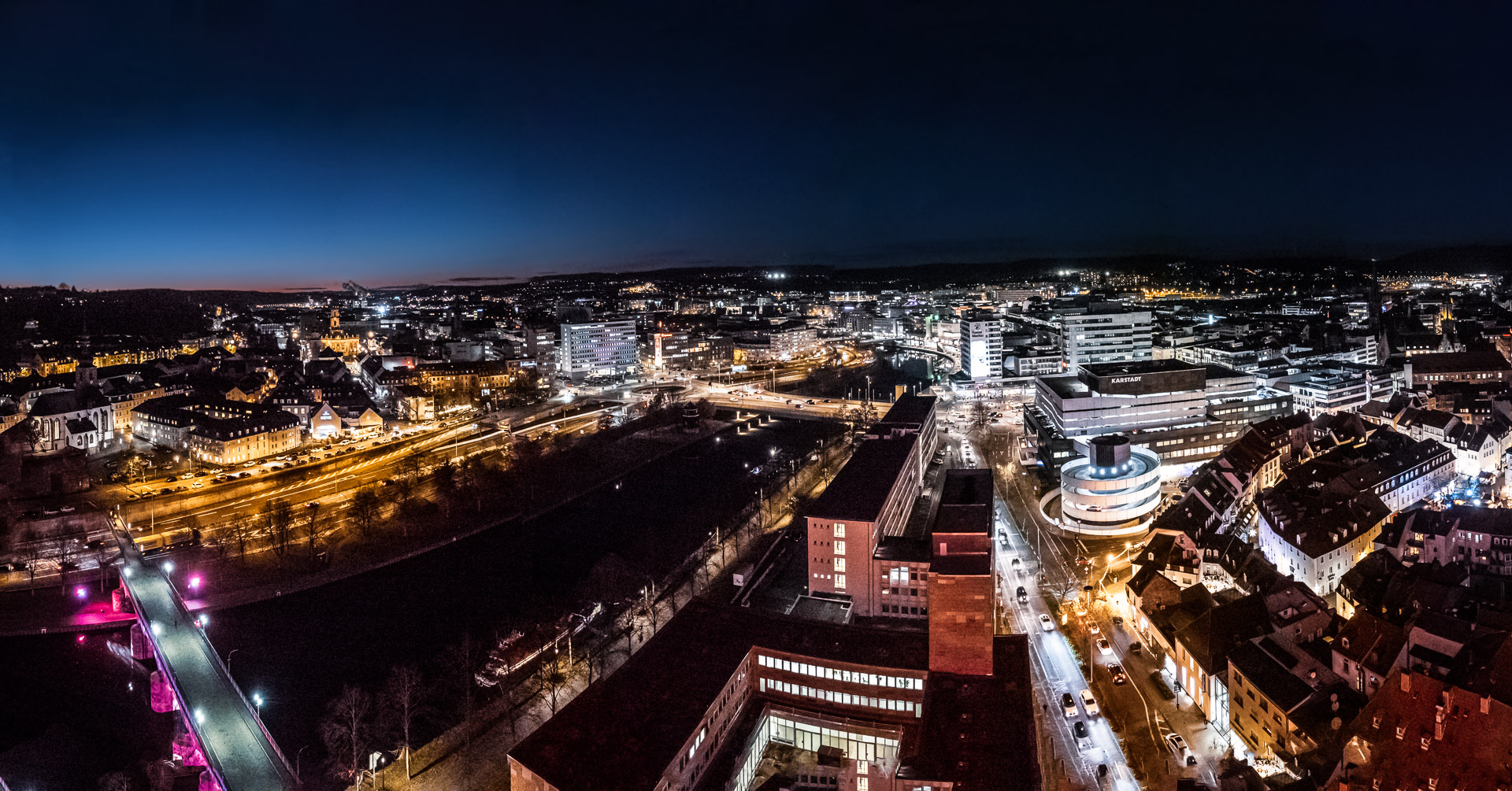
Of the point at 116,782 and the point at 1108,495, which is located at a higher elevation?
the point at 1108,495

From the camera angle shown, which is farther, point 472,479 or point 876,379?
point 876,379

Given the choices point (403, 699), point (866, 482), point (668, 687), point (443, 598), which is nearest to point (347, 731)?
point (403, 699)

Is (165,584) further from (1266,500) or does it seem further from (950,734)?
(1266,500)

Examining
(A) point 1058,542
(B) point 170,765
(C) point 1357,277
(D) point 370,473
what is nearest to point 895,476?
(A) point 1058,542

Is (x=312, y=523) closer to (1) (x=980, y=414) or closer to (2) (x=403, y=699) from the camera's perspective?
(2) (x=403, y=699)

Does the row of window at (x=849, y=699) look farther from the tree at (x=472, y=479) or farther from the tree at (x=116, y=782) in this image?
the tree at (x=472, y=479)
